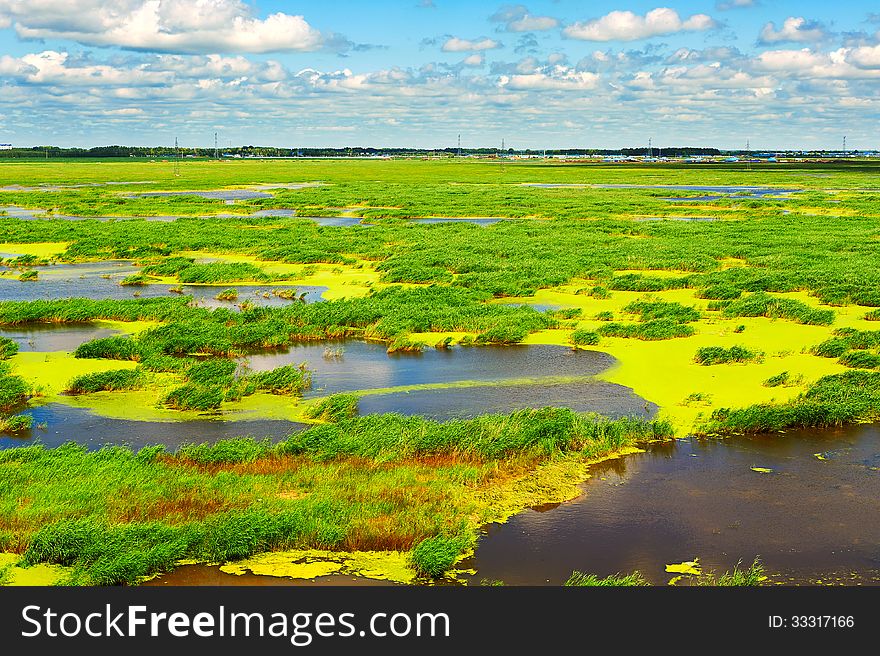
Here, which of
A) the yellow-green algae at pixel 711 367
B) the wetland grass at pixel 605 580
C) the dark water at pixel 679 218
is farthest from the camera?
the dark water at pixel 679 218

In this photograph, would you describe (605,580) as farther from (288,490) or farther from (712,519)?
(288,490)

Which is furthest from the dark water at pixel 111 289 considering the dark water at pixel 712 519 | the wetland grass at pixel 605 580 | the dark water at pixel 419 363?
the wetland grass at pixel 605 580

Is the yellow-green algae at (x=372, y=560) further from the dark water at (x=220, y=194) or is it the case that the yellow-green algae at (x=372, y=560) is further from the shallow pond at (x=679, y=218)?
the dark water at (x=220, y=194)

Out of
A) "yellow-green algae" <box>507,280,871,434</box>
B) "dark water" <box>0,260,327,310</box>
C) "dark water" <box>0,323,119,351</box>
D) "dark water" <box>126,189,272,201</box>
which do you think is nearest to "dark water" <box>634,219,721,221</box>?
"yellow-green algae" <box>507,280,871,434</box>

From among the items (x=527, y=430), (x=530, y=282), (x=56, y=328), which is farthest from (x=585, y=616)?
(x=530, y=282)

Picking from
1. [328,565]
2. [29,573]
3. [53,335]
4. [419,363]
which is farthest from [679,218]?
[29,573]

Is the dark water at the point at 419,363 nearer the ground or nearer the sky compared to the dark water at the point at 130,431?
nearer the sky

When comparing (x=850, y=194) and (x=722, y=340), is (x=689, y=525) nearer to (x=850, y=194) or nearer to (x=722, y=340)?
(x=722, y=340)

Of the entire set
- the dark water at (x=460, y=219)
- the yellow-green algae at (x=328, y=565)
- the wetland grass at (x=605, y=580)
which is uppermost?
the dark water at (x=460, y=219)
